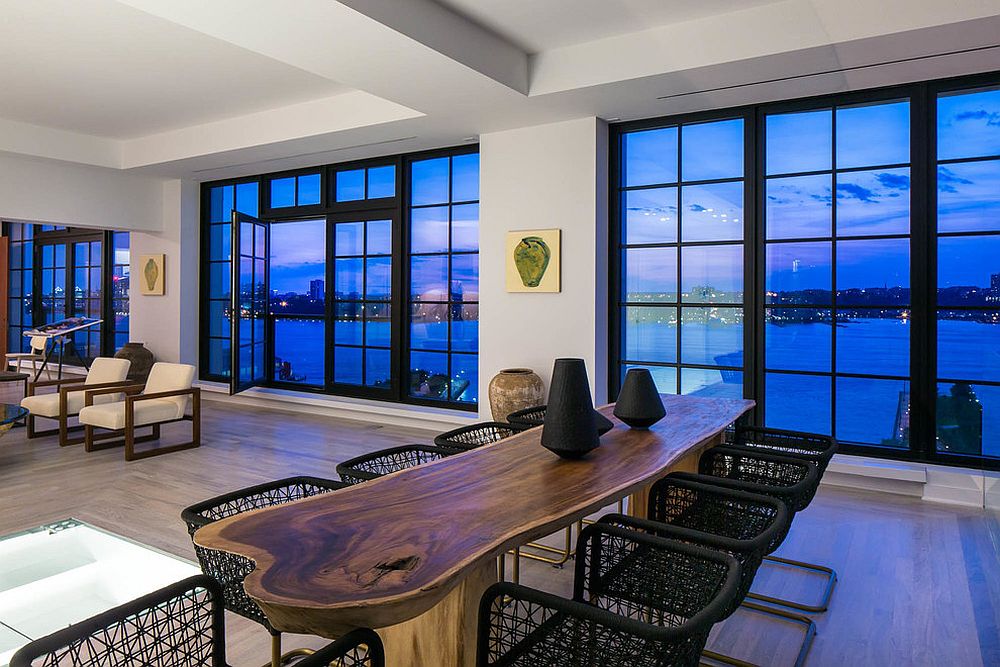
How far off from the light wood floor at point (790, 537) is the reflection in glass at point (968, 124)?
2.46 metres

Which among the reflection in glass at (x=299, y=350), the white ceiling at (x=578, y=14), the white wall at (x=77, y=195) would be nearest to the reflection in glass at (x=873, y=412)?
the white ceiling at (x=578, y=14)

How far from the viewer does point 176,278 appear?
29.1ft

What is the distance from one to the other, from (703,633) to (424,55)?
387 centimetres

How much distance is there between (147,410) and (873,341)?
5.97 m

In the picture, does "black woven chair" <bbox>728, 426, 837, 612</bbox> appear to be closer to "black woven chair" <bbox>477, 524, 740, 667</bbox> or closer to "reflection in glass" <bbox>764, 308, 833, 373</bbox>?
"black woven chair" <bbox>477, 524, 740, 667</bbox>

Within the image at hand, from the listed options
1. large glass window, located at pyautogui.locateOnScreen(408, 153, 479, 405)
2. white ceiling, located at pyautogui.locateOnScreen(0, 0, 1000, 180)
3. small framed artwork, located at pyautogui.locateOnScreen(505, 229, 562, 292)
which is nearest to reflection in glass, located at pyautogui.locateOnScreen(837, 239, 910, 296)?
white ceiling, located at pyautogui.locateOnScreen(0, 0, 1000, 180)

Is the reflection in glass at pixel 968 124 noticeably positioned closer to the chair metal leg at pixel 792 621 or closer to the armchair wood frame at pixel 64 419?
the chair metal leg at pixel 792 621

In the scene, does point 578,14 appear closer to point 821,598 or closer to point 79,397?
point 821,598

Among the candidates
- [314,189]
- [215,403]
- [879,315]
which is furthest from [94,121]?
[879,315]

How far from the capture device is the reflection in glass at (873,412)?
15.6 ft

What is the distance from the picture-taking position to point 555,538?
3.77 meters

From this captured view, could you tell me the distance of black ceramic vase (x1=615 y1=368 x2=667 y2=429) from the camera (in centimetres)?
289

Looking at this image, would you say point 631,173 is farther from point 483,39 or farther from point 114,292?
point 114,292

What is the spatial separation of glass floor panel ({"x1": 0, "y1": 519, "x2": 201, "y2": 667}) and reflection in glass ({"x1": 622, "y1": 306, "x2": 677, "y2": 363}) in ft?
12.8
